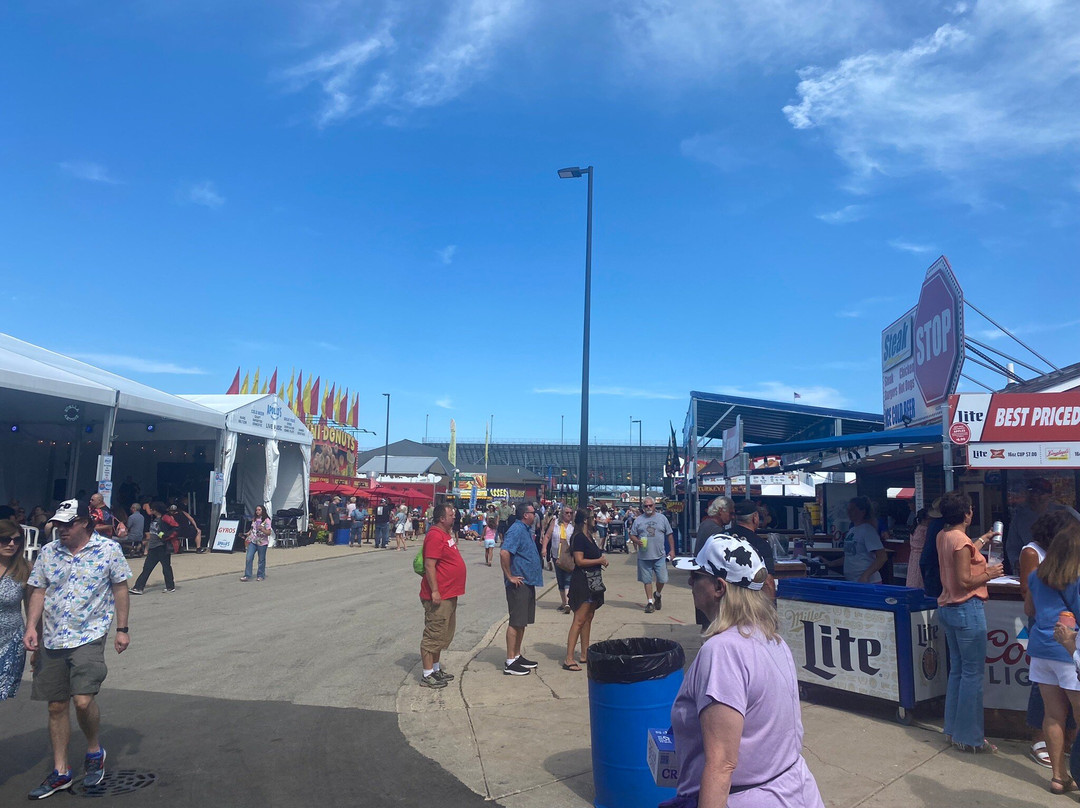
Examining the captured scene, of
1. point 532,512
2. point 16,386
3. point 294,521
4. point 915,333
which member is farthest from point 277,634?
point 294,521

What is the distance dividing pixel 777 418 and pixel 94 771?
70.5 feet

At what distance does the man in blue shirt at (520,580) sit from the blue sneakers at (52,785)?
3.91 m

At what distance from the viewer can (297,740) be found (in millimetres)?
5625

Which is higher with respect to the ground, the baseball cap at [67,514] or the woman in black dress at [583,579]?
the baseball cap at [67,514]

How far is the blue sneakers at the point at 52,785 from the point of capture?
4500mm

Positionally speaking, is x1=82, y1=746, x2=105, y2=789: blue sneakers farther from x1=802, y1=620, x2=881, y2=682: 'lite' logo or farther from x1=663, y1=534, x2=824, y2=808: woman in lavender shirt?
x1=802, y1=620, x2=881, y2=682: 'lite' logo

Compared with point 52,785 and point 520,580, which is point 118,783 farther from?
point 520,580

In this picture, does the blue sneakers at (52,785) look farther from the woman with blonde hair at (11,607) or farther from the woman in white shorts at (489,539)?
the woman in white shorts at (489,539)

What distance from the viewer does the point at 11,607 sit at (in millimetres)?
4695

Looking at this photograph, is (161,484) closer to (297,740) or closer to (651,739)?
(297,740)

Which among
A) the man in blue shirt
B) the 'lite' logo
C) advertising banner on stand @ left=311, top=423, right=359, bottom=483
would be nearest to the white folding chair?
the man in blue shirt

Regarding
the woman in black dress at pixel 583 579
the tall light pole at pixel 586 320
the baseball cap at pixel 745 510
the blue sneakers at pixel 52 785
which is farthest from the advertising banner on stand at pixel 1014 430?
the tall light pole at pixel 586 320

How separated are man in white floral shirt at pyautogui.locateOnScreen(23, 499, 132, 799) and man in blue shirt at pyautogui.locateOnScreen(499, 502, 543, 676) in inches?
145

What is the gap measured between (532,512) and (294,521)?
21666mm
